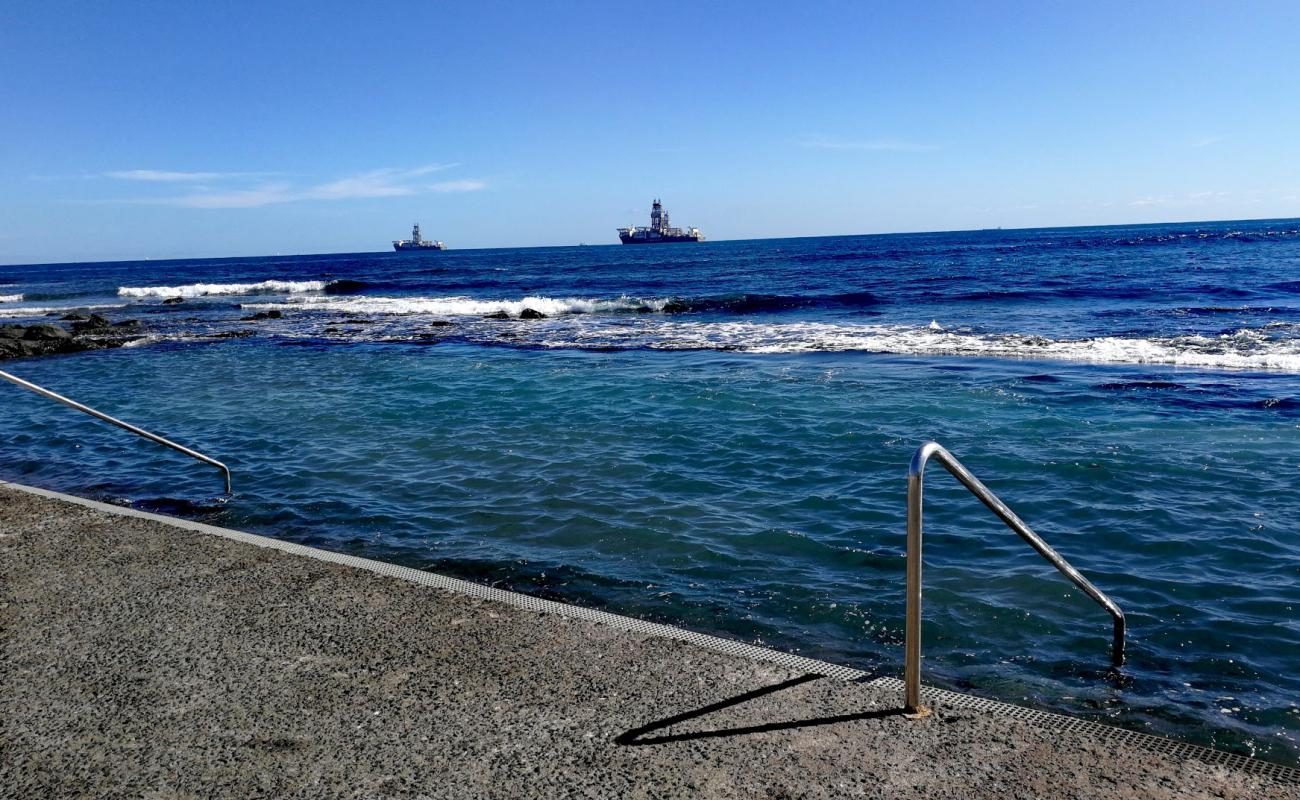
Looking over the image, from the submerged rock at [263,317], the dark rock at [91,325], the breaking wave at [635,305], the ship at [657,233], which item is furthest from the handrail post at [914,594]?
the ship at [657,233]

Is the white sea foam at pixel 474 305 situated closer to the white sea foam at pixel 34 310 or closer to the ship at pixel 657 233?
the white sea foam at pixel 34 310

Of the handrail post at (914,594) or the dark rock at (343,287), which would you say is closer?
the handrail post at (914,594)

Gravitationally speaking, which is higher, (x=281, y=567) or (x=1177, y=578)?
(x=281, y=567)

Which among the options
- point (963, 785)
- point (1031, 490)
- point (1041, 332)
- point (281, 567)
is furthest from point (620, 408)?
point (1041, 332)

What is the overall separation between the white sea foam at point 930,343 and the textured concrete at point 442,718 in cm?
1299

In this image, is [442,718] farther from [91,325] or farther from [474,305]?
[474,305]

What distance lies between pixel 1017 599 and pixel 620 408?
673cm

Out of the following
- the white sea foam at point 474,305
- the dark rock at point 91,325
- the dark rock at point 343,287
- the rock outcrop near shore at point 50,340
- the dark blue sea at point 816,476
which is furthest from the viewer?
the dark rock at point 343,287

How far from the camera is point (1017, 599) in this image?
4.89m

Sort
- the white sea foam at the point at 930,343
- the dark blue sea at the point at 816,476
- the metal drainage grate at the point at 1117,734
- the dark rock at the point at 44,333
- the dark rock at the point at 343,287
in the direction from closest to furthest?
the metal drainage grate at the point at 1117,734 < the dark blue sea at the point at 816,476 < the white sea foam at the point at 930,343 < the dark rock at the point at 44,333 < the dark rock at the point at 343,287

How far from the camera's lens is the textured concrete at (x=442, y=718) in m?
2.80

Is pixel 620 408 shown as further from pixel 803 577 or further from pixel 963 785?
pixel 963 785

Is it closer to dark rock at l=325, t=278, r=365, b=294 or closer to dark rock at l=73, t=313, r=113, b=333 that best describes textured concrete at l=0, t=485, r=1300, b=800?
dark rock at l=73, t=313, r=113, b=333

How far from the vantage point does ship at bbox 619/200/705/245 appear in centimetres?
15125
